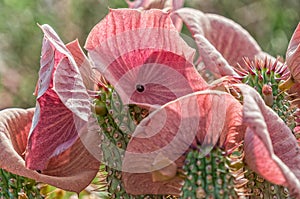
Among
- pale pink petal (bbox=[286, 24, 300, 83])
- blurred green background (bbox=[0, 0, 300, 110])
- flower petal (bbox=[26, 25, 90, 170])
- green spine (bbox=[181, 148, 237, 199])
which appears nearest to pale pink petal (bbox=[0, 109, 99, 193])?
flower petal (bbox=[26, 25, 90, 170])

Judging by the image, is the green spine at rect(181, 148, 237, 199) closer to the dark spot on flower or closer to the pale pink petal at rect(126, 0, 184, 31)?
the dark spot on flower

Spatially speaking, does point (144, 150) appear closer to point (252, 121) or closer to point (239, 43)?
point (252, 121)

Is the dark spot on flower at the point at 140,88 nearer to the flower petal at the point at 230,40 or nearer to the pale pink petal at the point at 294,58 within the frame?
the pale pink petal at the point at 294,58

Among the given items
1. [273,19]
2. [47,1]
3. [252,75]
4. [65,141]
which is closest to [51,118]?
[65,141]

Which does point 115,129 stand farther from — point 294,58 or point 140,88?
point 294,58

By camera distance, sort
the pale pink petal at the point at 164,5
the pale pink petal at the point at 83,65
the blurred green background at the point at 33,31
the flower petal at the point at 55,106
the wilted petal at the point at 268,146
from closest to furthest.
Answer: the wilted petal at the point at 268,146 < the flower petal at the point at 55,106 < the pale pink petal at the point at 83,65 < the pale pink petal at the point at 164,5 < the blurred green background at the point at 33,31

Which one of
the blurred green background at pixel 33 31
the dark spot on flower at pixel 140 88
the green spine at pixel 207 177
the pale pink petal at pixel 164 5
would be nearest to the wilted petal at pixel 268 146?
the green spine at pixel 207 177

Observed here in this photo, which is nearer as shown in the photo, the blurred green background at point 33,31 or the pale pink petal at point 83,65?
the pale pink petal at point 83,65
